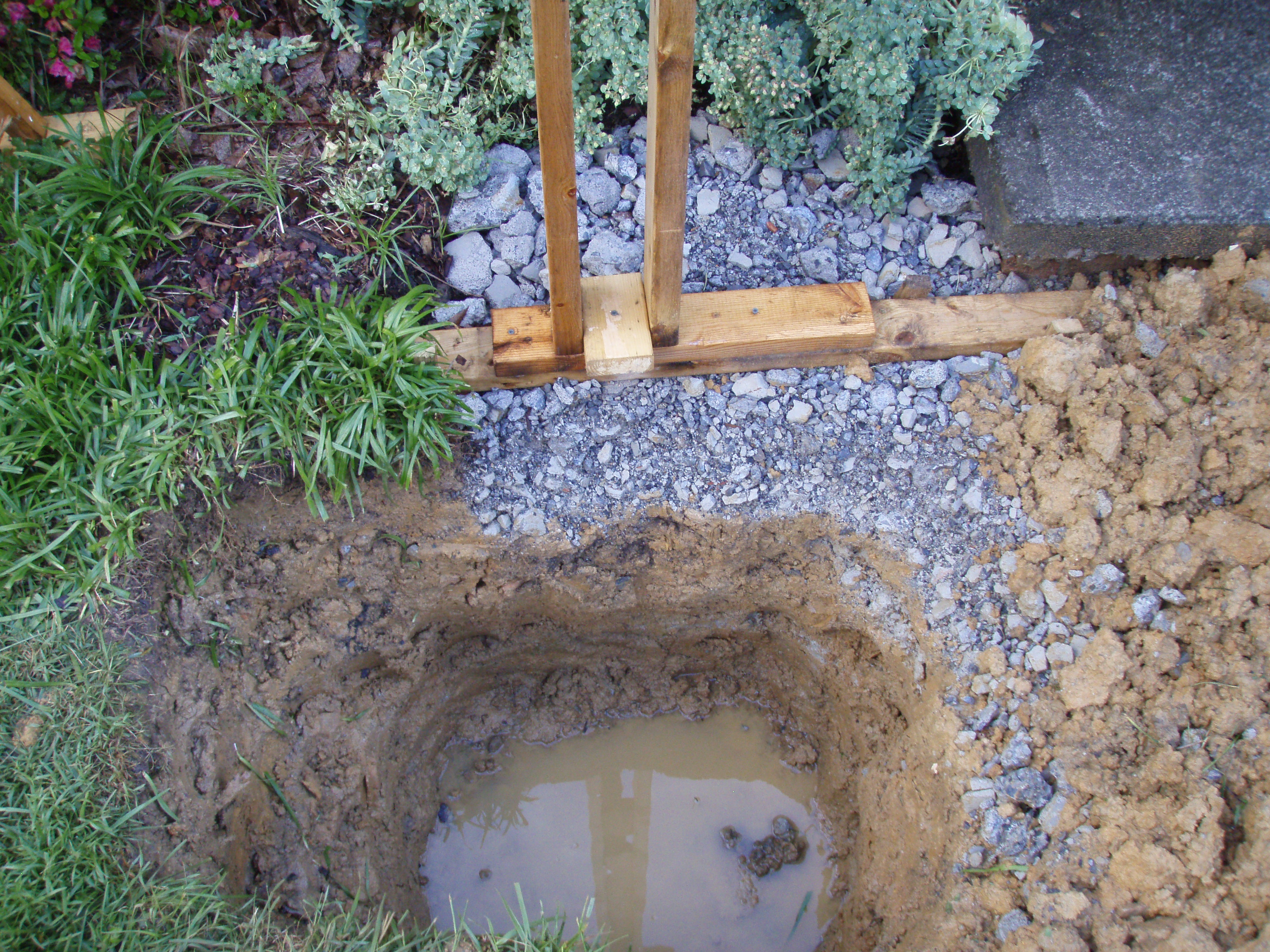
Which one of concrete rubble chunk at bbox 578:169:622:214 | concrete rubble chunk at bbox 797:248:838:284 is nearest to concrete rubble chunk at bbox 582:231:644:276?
concrete rubble chunk at bbox 578:169:622:214

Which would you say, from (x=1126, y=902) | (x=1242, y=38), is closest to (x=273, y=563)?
(x=1126, y=902)

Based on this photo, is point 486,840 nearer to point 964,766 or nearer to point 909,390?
point 964,766

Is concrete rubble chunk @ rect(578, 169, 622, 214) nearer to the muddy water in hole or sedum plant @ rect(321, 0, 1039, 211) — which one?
sedum plant @ rect(321, 0, 1039, 211)

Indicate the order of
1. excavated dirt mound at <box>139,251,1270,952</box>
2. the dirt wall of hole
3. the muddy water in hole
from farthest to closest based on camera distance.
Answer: the muddy water in hole < the dirt wall of hole < excavated dirt mound at <box>139,251,1270,952</box>

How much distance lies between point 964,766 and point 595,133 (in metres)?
2.29

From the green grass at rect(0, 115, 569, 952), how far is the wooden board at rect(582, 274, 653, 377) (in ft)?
1.40

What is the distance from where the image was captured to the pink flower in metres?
2.48

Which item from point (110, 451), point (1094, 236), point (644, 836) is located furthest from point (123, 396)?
point (1094, 236)

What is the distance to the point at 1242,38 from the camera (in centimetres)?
257

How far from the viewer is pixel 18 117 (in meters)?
2.41

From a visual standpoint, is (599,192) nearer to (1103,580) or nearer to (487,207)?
(487,207)

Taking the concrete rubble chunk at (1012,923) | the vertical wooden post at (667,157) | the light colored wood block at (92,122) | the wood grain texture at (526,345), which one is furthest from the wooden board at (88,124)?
the concrete rubble chunk at (1012,923)

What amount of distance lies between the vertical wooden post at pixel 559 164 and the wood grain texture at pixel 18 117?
1694mm

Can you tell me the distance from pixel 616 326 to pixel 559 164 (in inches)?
22.5
